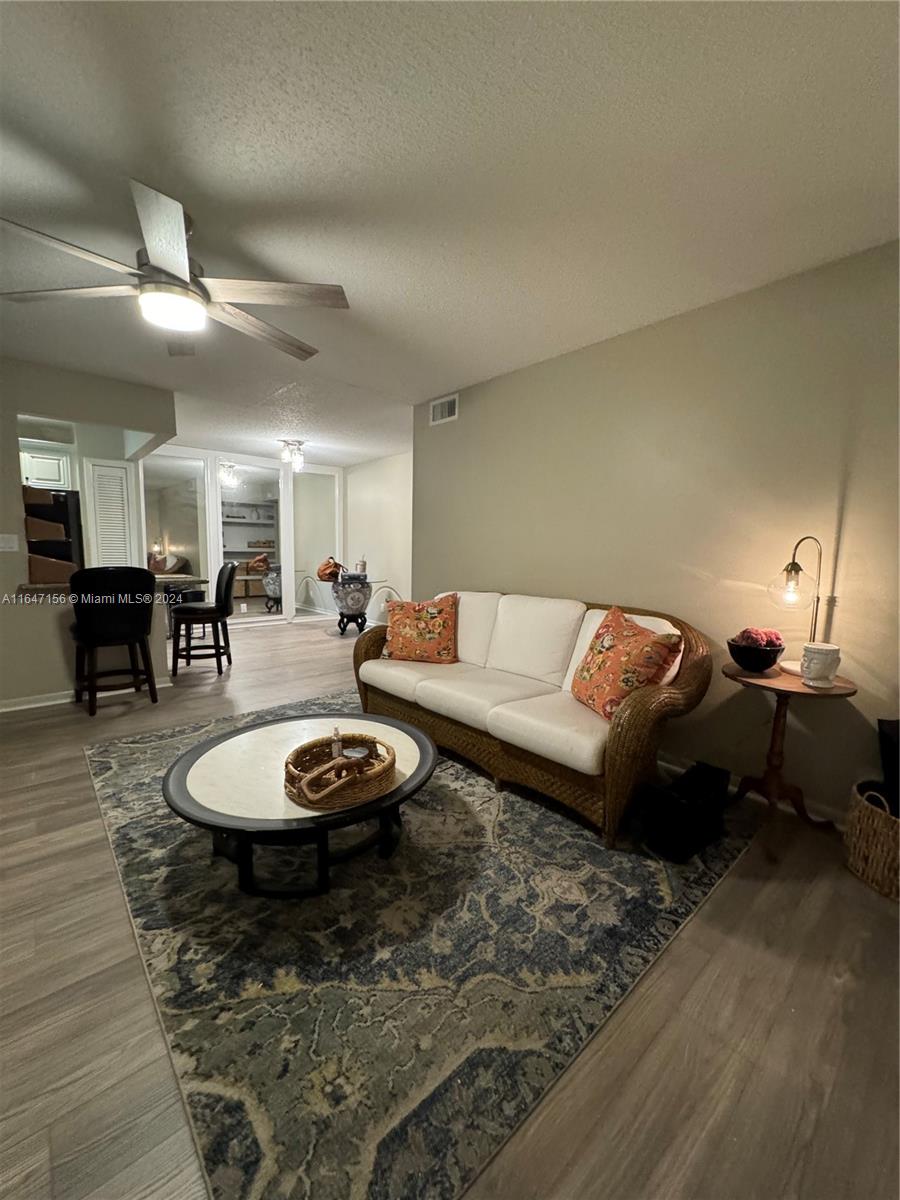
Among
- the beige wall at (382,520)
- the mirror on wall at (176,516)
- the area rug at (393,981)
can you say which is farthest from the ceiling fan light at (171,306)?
the mirror on wall at (176,516)

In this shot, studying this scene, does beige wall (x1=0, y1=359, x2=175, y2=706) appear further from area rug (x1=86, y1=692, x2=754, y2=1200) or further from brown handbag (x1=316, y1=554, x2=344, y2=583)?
brown handbag (x1=316, y1=554, x2=344, y2=583)

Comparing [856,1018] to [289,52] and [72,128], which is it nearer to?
[289,52]

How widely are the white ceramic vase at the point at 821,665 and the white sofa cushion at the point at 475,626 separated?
5.71ft

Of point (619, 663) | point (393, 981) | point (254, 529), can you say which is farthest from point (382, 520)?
point (393, 981)

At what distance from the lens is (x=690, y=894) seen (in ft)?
5.51

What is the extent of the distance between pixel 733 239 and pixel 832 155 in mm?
427

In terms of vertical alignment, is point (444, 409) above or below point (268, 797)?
above

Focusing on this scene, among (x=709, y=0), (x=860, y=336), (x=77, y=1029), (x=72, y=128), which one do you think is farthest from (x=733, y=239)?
(x=77, y=1029)

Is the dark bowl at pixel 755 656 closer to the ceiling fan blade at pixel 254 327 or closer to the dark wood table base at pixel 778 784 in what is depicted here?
the dark wood table base at pixel 778 784

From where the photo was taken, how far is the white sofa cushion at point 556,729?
191 centimetres

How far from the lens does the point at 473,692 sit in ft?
8.11

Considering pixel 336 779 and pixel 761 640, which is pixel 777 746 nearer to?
pixel 761 640

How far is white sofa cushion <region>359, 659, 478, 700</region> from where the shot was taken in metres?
2.78

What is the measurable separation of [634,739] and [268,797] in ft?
4.52
